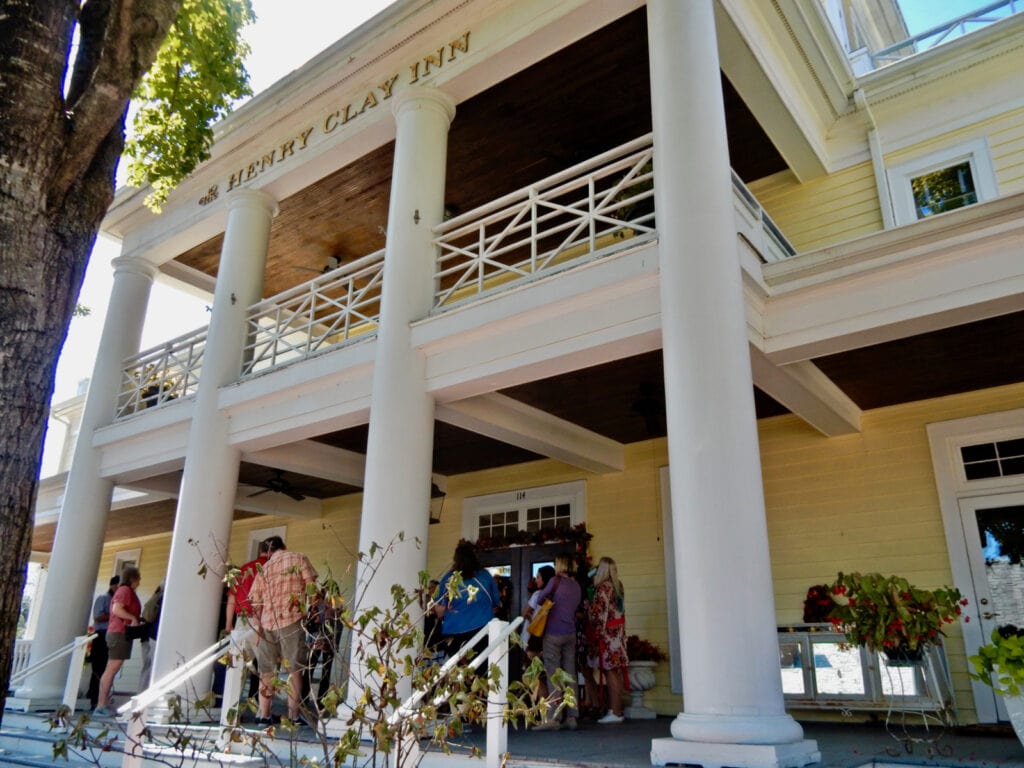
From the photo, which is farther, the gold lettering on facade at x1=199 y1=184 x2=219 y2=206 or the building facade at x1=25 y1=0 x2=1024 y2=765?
the gold lettering on facade at x1=199 y1=184 x2=219 y2=206

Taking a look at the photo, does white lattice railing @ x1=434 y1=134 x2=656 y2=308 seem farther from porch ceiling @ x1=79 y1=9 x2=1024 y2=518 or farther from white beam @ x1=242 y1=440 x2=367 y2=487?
white beam @ x1=242 y1=440 x2=367 y2=487

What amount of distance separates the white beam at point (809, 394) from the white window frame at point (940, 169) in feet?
7.31

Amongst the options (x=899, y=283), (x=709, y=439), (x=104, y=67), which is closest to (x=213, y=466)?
(x=104, y=67)

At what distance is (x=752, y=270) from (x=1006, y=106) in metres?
4.52

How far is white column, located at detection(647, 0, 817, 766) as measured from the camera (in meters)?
4.68

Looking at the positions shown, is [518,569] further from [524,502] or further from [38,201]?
[38,201]

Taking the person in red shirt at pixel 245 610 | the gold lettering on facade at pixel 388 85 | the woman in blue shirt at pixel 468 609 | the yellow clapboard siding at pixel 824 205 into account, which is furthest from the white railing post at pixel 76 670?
the yellow clapboard siding at pixel 824 205

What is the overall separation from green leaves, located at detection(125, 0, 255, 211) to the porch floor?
17.4 feet

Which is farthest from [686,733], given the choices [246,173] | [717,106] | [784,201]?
[246,173]

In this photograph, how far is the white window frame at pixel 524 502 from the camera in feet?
34.0

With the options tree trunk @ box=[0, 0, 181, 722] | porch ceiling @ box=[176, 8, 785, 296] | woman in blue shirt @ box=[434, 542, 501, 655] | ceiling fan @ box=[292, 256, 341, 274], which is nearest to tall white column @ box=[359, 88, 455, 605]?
woman in blue shirt @ box=[434, 542, 501, 655]

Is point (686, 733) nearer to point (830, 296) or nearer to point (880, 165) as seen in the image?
point (830, 296)

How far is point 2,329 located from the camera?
3145 millimetres

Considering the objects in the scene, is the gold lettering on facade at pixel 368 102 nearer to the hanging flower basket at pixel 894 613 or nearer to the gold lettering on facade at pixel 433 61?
the gold lettering on facade at pixel 433 61
